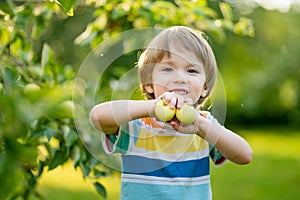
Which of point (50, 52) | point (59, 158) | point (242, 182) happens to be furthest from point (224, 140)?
point (242, 182)

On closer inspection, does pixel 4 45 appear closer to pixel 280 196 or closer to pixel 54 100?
pixel 54 100

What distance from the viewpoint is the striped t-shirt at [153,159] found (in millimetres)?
2023

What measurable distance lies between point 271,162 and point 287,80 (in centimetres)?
577

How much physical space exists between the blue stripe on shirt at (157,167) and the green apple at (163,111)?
11.2 inches

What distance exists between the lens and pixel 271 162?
1265 centimetres

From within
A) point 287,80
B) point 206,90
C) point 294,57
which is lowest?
point 287,80

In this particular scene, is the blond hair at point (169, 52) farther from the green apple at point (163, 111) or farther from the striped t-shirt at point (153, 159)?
the green apple at point (163, 111)

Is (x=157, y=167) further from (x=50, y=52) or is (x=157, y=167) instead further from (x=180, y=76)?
(x=50, y=52)

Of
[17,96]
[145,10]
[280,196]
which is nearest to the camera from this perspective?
[17,96]

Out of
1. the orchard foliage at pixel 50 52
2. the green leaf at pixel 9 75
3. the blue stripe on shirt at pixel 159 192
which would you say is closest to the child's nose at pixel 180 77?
the blue stripe on shirt at pixel 159 192

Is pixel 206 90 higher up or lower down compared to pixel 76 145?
higher up

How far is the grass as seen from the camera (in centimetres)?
817

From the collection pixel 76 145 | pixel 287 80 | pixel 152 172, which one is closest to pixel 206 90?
pixel 152 172

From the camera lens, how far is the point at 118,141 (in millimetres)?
2020
